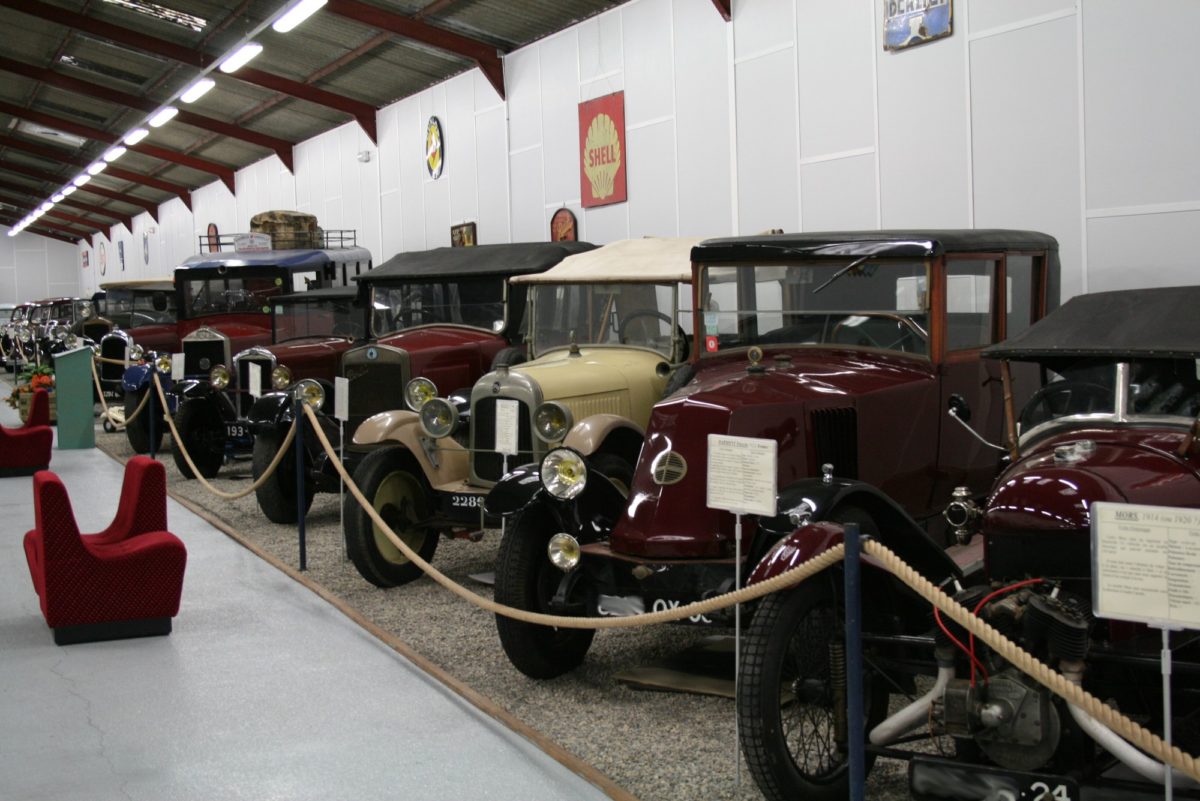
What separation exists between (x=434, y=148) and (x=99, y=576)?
427 inches

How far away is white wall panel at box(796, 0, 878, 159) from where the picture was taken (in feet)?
28.5

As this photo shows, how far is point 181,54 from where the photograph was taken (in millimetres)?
16156

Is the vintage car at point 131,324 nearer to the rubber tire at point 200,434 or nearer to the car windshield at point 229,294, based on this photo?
the car windshield at point 229,294

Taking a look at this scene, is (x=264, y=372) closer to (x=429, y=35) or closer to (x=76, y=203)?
(x=429, y=35)

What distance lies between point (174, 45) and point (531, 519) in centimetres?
1381

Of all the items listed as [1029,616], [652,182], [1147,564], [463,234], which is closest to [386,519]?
[1029,616]

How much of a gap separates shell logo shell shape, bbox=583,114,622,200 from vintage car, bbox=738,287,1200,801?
26.3ft

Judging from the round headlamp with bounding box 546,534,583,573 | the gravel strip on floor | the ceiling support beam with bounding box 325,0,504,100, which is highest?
the ceiling support beam with bounding box 325,0,504,100

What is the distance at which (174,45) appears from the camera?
53.2 ft

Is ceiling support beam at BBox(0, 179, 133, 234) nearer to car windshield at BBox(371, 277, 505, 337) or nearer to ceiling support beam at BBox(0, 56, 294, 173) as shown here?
ceiling support beam at BBox(0, 56, 294, 173)

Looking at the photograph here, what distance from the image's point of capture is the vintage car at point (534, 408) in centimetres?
600

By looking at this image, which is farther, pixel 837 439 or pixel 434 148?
pixel 434 148

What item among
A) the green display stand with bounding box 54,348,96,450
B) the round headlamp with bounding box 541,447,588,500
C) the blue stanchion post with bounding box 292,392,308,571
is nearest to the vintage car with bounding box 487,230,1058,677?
the round headlamp with bounding box 541,447,588,500

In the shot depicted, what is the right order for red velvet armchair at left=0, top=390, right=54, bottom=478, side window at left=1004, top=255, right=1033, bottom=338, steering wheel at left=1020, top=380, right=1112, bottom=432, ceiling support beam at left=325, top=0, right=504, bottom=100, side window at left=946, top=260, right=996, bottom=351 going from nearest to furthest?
1. steering wheel at left=1020, top=380, right=1112, bottom=432
2. side window at left=946, top=260, right=996, bottom=351
3. side window at left=1004, top=255, right=1033, bottom=338
4. red velvet armchair at left=0, top=390, right=54, bottom=478
5. ceiling support beam at left=325, top=0, right=504, bottom=100
